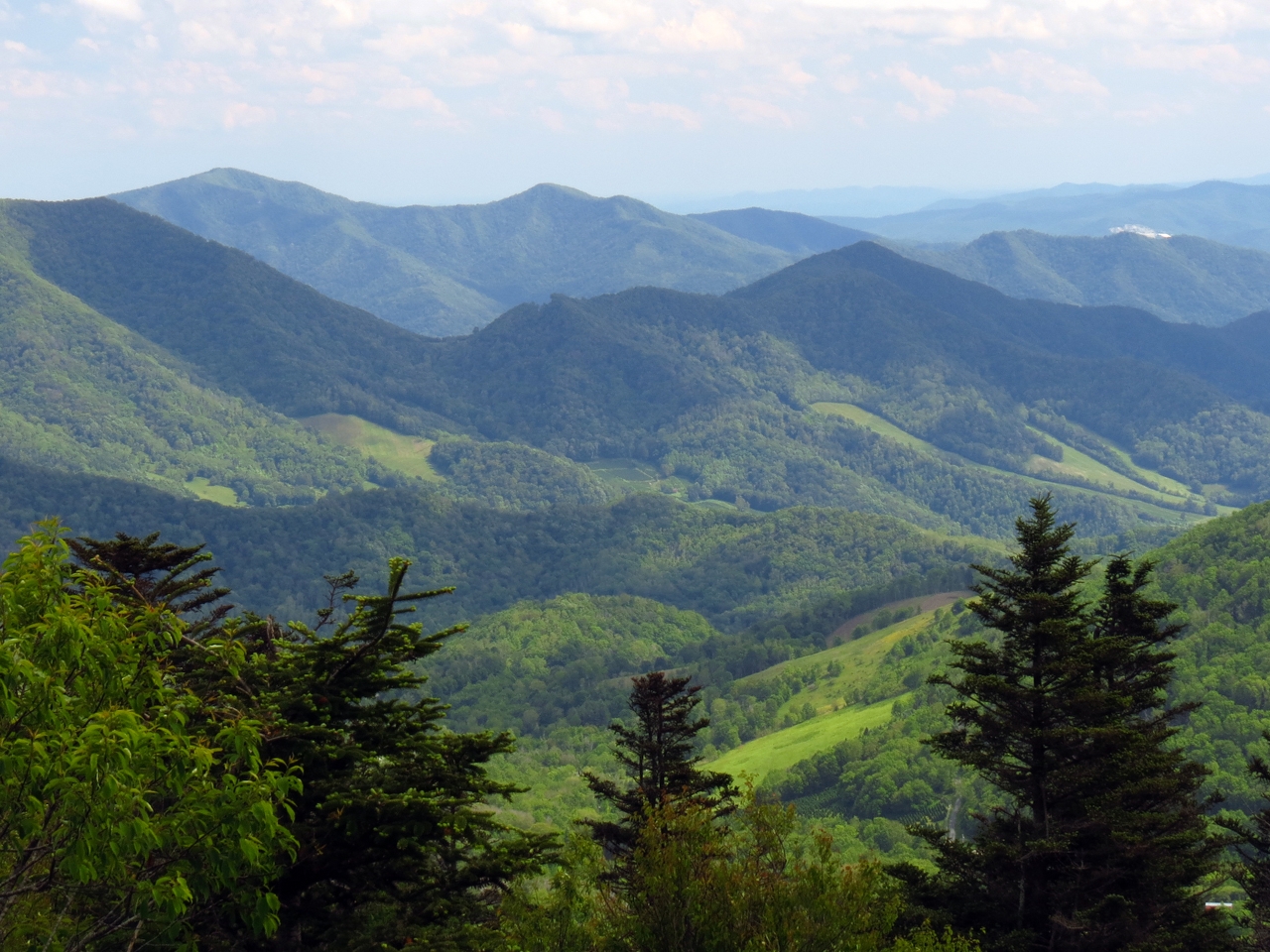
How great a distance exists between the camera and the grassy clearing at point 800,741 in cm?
15862

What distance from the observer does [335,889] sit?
21641 millimetres

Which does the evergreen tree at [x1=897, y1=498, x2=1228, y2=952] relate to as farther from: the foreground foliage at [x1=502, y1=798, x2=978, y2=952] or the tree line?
the foreground foliage at [x1=502, y1=798, x2=978, y2=952]

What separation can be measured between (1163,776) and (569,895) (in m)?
17.8

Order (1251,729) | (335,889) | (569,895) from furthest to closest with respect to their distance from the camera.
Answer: (1251,729)
(569,895)
(335,889)

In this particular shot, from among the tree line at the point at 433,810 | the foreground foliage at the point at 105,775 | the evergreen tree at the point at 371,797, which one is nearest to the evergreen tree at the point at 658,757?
the tree line at the point at 433,810

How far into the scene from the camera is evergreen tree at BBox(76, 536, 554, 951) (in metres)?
20.2

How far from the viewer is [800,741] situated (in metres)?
166

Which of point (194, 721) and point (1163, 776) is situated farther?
point (1163, 776)

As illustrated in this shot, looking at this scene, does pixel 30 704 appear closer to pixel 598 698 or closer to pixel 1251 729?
pixel 1251 729

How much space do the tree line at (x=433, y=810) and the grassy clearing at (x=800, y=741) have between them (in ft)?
396

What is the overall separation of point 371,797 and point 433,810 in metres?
1.07

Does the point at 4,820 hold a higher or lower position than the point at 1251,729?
higher

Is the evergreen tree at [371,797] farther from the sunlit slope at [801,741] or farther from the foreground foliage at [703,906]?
the sunlit slope at [801,741]

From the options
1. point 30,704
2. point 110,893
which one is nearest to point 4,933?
point 110,893
